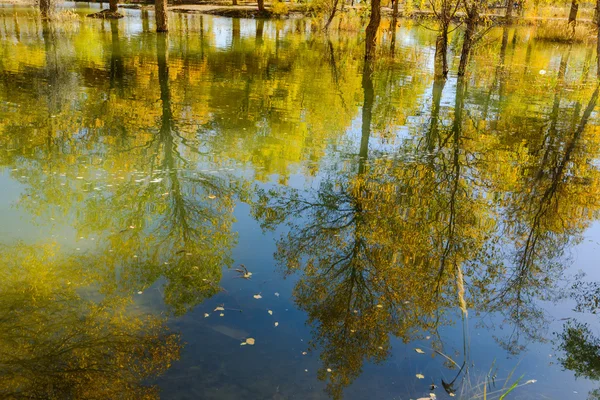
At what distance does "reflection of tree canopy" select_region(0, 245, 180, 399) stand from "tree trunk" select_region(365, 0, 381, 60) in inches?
731

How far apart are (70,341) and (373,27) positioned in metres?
19.9

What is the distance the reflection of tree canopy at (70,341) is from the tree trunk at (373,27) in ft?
61.0

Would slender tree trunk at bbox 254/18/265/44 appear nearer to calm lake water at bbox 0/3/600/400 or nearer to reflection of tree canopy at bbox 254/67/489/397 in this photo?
calm lake water at bbox 0/3/600/400

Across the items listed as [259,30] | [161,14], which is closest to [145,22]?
[161,14]

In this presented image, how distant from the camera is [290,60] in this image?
2281 centimetres

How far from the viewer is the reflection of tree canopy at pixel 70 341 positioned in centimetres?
452

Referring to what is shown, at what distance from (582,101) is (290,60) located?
12.1m

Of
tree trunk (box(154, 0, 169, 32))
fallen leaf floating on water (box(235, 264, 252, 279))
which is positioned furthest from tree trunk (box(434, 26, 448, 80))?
tree trunk (box(154, 0, 169, 32))

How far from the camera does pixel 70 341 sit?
501 centimetres

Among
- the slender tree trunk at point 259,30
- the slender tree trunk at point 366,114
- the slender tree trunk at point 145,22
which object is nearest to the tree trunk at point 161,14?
the slender tree trunk at point 145,22

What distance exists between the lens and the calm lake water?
4973mm

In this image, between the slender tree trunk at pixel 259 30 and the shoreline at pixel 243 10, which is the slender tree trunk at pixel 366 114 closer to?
the slender tree trunk at pixel 259 30

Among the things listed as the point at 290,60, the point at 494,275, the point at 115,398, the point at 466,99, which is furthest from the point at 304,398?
the point at 290,60

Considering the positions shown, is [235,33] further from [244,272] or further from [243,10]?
[244,272]
